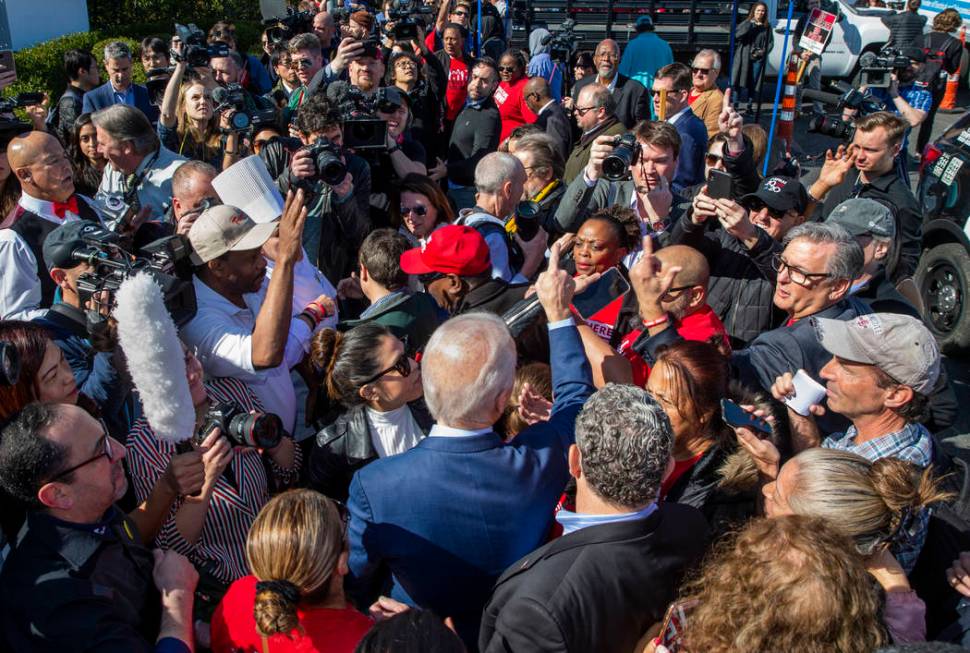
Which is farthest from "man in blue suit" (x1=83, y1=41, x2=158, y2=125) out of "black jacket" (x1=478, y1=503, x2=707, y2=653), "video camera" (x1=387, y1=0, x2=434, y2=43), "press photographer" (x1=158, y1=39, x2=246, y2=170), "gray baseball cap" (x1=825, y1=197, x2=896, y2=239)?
"black jacket" (x1=478, y1=503, x2=707, y2=653)

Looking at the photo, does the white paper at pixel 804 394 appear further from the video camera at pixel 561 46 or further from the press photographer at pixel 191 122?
the video camera at pixel 561 46

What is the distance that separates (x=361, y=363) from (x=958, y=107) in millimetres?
13899

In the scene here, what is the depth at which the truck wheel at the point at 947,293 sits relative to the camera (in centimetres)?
567

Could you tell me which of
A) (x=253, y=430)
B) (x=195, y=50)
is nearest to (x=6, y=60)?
(x=195, y=50)

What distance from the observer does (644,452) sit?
2.04 metres

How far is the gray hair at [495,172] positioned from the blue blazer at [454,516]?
2301 millimetres

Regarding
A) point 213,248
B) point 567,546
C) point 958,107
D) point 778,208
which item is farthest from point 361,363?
point 958,107

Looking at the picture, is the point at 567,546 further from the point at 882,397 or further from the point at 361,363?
the point at 882,397

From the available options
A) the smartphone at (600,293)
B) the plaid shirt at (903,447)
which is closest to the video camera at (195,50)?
the smartphone at (600,293)

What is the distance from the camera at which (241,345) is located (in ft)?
9.85

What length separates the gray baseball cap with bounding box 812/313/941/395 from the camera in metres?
2.73

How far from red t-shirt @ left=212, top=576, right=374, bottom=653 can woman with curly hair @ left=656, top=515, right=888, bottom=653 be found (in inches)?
31.7

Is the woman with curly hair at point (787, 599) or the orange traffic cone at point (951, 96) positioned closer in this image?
A: the woman with curly hair at point (787, 599)

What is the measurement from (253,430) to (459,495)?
0.73 metres
